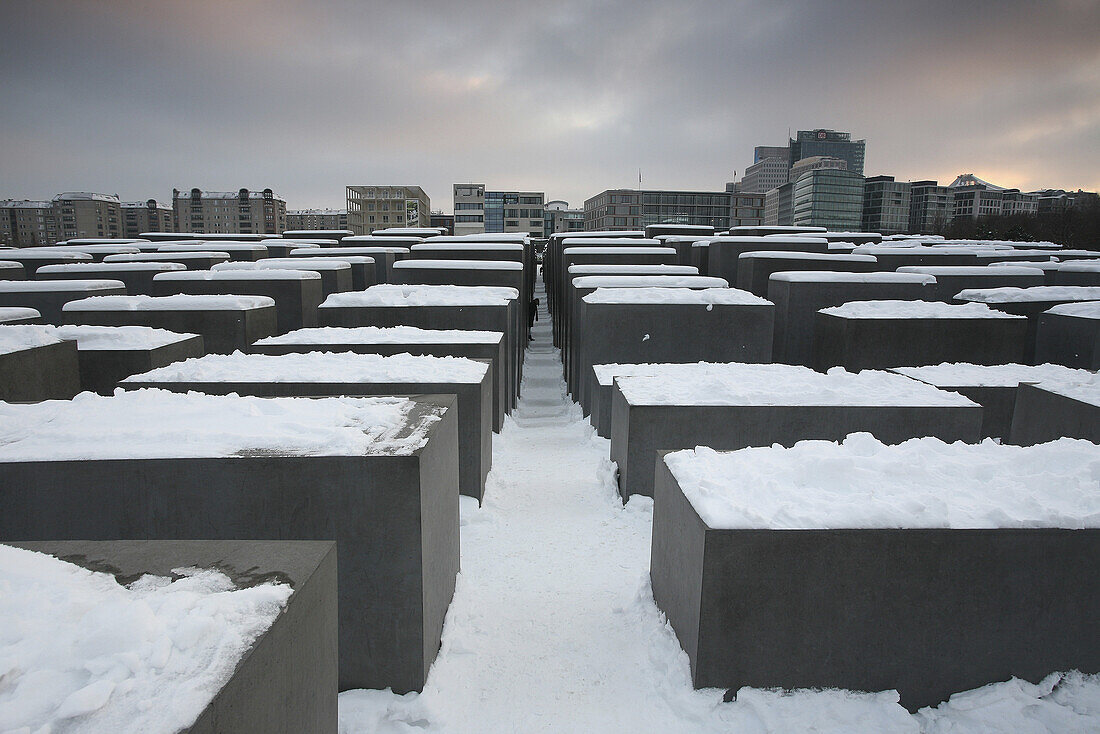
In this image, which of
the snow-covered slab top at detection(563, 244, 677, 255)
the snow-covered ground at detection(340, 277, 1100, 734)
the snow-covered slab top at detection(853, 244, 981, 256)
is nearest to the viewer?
the snow-covered ground at detection(340, 277, 1100, 734)

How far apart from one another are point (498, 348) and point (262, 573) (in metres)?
6.75

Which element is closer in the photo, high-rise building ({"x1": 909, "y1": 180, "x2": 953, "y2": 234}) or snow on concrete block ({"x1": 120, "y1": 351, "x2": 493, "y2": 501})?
snow on concrete block ({"x1": 120, "y1": 351, "x2": 493, "y2": 501})

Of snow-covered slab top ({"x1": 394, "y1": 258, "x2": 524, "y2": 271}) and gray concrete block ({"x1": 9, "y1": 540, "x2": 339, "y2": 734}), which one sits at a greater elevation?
snow-covered slab top ({"x1": 394, "y1": 258, "x2": 524, "y2": 271})

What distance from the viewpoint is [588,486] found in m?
7.30

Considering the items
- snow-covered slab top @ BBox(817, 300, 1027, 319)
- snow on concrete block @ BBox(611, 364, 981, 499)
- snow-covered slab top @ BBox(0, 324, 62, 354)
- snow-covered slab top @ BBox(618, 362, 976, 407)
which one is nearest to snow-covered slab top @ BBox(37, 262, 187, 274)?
snow-covered slab top @ BBox(0, 324, 62, 354)

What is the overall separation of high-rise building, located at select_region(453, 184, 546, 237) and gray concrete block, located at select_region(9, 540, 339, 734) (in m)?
75.7

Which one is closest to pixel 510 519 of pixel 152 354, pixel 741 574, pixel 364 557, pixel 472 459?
pixel 472 459

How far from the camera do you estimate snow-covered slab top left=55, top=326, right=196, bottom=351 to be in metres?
9.14

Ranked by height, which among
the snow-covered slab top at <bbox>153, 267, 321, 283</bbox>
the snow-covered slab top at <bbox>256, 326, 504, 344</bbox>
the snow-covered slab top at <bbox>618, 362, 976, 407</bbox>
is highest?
the snow-covered slab top at <bbox>153, 267, 321, 283</bbox>

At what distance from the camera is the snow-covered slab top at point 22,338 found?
7.66 metres

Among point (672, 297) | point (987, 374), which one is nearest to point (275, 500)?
point (672, 297)

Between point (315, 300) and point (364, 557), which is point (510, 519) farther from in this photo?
point (315, 300)

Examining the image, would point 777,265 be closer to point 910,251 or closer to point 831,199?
point 910,251

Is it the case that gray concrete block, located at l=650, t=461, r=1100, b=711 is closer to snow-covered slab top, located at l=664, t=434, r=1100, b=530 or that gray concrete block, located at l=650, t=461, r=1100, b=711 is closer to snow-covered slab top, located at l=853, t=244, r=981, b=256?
snow-covered slab top, located at l=664, t=434, r=1100, b=530
